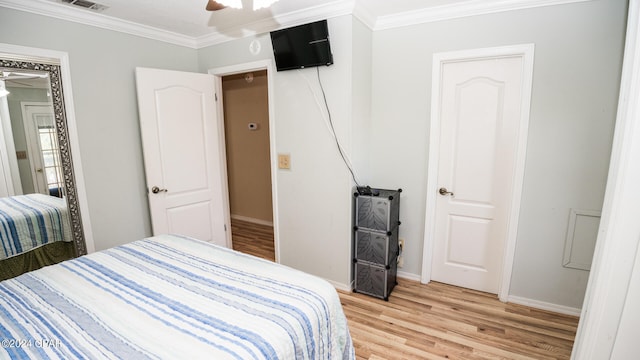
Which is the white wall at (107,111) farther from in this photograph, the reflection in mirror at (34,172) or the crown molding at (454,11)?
the crown molding at (454,11)

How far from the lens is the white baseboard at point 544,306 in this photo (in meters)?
2.36

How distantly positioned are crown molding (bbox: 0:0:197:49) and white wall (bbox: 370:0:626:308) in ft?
6.59

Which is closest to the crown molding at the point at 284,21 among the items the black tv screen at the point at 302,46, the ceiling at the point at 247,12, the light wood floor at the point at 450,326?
the ceiling at the point at 247,12

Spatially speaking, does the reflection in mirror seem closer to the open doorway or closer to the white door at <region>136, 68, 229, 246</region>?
the white door at <region>136, 68, 229, 246</region>

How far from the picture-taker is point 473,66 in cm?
247

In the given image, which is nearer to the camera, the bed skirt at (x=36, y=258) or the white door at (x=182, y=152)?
the bed skirt at (x=36, y=258)

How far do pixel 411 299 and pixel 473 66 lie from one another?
6.68ft

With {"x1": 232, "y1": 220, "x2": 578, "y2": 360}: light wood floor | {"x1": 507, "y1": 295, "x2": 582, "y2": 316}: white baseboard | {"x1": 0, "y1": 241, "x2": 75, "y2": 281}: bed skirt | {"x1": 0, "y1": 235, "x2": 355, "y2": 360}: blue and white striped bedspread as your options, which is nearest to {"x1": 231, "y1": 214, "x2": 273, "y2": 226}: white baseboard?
{"x1": 232, "y1": 220, "x2": 578, "y2": 360}: light wood floor

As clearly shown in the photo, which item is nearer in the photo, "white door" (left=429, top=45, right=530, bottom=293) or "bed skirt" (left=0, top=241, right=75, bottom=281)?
"bed skirt" (left=0, top=241, right=75, bottom=281)

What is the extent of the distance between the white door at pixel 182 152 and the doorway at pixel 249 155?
110cm

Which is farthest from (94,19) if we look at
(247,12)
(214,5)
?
(214,5)

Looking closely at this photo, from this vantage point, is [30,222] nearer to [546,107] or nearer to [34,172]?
[34,172]

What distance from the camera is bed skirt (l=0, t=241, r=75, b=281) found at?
2188mm

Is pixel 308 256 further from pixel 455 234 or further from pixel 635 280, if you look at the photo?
pixel 635 280
